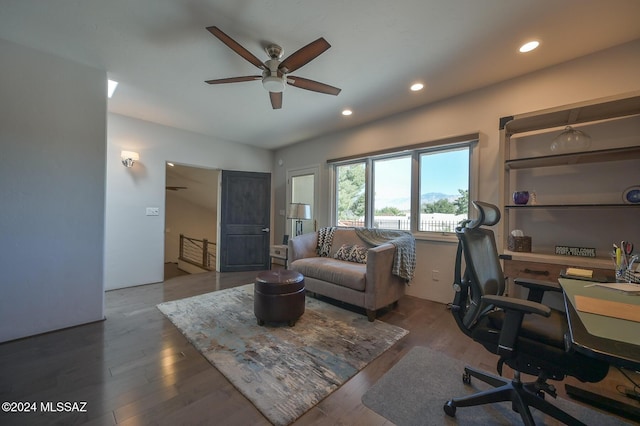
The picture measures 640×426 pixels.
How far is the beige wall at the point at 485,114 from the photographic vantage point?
218cm

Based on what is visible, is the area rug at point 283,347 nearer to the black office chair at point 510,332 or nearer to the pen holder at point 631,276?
the black office chair at point 510,332

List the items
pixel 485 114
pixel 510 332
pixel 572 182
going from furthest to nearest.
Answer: pixel 485 114 → pixel 572 182 → pixel 510 332

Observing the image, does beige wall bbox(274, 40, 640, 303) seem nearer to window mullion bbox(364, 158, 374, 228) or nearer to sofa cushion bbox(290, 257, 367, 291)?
window mullion bbox(364, 158, 374, 228)

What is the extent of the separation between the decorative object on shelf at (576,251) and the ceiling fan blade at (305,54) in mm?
2729

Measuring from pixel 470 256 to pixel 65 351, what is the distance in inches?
123

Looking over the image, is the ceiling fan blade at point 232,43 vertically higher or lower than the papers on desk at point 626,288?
higher

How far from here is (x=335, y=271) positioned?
2969 millimetres

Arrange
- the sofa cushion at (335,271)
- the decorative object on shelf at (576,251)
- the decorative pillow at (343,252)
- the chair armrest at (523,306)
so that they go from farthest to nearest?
A: the decorative pillow at (343,252), the sofa cushion at (335,271), the decorative object on shelf at (576,251), the chair armrest at (523,306)

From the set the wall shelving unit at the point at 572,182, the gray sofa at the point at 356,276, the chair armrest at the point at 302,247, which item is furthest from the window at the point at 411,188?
the chair armrest at the point at 302,247

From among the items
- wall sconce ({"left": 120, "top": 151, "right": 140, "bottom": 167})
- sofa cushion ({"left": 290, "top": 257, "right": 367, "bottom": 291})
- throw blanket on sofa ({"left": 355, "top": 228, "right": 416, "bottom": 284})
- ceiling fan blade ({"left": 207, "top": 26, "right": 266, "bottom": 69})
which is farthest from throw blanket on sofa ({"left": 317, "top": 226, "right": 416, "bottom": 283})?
wall sconce ({"left": 120, "top": 151, "right": 140, "bottom": 167})

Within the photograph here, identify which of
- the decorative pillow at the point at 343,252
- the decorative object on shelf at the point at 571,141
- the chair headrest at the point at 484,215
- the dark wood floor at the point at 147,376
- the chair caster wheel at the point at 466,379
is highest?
the decorative object on shelf at the point at 571,141

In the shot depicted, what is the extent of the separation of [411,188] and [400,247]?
108cm

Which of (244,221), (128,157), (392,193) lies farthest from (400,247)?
(128,157)

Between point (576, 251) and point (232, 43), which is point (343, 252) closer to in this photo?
point (576, 251)
